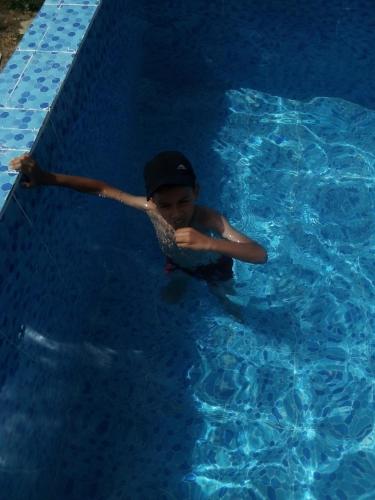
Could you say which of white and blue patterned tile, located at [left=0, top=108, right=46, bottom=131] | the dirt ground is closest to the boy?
white and blue patterned tile, located at [left=0, top=108, right=46, bottom=131]

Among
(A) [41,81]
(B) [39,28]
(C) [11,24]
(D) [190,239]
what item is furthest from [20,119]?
(C) [11,24]

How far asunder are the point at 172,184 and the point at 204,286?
1.41 m

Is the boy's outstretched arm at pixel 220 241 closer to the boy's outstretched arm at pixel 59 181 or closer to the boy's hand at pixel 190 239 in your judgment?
the boy's hand at pixel 190 239

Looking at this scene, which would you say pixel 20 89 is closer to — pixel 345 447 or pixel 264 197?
pixel 264 197

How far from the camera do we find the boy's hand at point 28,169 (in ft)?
8.29

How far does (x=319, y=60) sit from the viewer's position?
5.05 m

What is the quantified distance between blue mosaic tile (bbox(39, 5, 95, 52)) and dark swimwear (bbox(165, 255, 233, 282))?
57.3 inches

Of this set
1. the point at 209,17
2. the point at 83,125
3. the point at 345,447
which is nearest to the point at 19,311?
the point at 83,125

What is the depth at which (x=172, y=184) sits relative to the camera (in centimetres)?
253

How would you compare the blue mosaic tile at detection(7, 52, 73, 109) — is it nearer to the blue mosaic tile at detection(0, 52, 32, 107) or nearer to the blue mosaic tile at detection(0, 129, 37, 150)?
the blue mosaic tile at detection(0, 52, 32, 107)

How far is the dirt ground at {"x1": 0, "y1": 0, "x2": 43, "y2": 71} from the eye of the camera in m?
5.07

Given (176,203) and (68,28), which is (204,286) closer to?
(176,203)

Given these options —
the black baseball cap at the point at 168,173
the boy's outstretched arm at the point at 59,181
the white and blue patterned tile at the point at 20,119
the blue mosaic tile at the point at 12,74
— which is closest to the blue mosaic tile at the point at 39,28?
the blue mosaic tile at the point at 12,74

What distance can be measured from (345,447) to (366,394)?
14.7 inches
